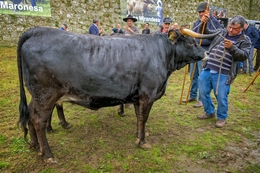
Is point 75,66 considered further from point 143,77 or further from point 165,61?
point 165,61

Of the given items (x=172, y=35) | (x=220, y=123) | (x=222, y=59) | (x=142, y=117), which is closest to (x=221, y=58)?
(x=222, y=59)

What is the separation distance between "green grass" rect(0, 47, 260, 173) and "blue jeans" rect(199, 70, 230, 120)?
30cm

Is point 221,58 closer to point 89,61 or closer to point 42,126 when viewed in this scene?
point 89,61

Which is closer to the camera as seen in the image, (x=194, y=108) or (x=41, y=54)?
(x=41, y=54)

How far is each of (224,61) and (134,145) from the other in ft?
8.17

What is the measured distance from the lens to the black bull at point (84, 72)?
2.71m

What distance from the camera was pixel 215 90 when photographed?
167 inches

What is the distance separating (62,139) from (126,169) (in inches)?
54.9

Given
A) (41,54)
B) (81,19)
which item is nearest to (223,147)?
(41,54)

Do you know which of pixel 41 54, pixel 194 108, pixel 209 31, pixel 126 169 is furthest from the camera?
pixel 194 108

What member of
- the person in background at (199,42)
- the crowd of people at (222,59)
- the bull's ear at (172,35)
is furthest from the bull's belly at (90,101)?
the person in background at (199,42)

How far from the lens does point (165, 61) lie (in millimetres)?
3523

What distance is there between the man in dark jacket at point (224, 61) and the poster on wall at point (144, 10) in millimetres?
9411

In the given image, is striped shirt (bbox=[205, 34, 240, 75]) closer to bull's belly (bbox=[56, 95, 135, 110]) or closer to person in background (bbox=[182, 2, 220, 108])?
person in background (bbox=[182, 2, 220, 108])
